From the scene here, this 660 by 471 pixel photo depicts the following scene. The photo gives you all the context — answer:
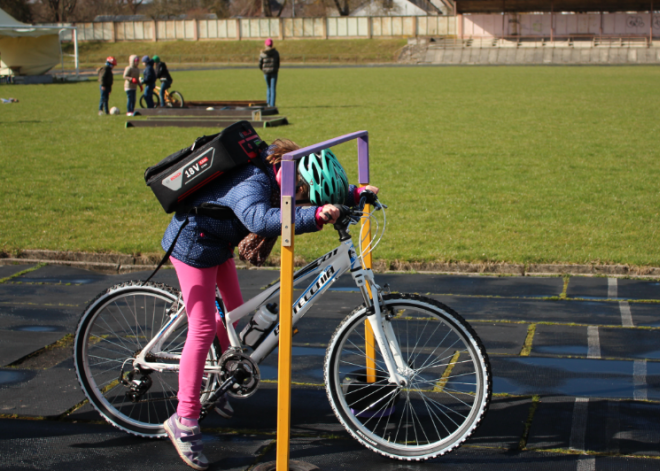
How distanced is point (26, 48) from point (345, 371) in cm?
4335

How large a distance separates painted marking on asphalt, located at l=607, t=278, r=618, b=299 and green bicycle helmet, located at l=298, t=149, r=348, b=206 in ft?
11.8

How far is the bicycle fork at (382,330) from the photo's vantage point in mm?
3264

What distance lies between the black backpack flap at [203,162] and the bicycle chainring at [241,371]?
0.74m

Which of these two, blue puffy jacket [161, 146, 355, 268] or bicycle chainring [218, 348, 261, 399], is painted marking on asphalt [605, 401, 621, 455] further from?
blue puffy jacket [161, 146, 355, 268]

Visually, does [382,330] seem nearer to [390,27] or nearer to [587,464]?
[587,464]

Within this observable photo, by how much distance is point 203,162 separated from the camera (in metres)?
3.19

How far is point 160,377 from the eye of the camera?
4105mm

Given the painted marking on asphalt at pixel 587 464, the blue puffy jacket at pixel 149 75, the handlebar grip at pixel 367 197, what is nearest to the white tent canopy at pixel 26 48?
the blue puffy jacket at pixel 149 75

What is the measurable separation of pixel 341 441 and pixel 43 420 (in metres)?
1.55

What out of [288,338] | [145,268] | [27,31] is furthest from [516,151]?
[27,31]

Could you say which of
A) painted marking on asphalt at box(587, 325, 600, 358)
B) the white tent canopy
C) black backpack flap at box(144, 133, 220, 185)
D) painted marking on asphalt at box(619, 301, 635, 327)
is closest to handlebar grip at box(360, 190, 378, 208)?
black backpack flap at box(144, 133, 220, 185)

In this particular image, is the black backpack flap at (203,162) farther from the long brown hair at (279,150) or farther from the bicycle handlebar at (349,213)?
the bicycle handlebar at (349,213)

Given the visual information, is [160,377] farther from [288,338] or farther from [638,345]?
[638,345]

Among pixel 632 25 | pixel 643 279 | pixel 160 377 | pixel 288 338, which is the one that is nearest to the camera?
pixel 288 338
